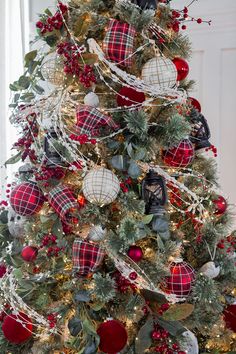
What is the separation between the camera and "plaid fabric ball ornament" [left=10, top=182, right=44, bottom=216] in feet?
3.69

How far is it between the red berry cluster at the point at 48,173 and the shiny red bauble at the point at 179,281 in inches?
13.4

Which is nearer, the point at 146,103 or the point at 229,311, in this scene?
the point at 146,103

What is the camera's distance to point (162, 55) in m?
1.15

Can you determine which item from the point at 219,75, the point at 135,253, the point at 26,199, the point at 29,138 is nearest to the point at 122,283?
the point at 135,253

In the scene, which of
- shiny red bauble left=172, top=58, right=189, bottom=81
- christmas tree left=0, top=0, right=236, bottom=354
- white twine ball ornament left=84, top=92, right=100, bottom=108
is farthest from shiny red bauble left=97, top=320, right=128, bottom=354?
shiny red bauble left=172, top=58, right=189, bottom=81

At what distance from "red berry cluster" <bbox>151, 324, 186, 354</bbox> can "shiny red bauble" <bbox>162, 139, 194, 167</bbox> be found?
0.39m

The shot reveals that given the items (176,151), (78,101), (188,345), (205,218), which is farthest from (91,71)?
(188,345)

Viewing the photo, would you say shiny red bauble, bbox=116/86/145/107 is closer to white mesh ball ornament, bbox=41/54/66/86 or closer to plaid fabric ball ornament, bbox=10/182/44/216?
white mesh ball ornament, bbox=41/54/66/86

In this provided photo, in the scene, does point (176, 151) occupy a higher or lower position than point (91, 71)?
lower

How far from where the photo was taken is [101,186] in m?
1.03

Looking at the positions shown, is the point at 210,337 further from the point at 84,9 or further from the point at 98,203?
the point at 84,9

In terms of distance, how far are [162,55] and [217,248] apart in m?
0.50

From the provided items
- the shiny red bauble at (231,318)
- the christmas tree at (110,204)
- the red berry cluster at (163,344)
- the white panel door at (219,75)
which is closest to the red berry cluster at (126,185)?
the christmas tree at (110,204)

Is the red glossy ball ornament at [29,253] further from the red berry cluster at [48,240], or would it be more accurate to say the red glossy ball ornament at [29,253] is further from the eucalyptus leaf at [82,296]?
the eucalyptus leaf at [82,296]
